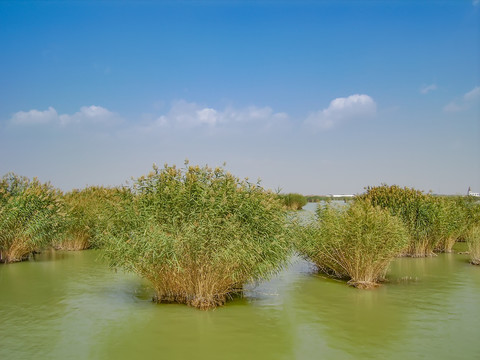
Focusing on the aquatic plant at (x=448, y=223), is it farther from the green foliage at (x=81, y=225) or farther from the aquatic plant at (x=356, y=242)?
the green foliage at (x=81, y=225)

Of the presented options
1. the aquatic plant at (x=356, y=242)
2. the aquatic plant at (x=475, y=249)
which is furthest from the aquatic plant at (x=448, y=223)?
the aquatic plant at (x=356, y=242)

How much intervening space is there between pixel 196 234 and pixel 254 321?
80.8 inches

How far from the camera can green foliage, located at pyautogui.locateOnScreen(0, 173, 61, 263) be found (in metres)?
15.6

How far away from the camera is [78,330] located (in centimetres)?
840

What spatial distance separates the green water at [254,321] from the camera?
735 centimetres

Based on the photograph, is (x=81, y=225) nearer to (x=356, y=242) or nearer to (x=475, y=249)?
(x=356, y=242)

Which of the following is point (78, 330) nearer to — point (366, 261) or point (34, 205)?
point (366, 261)

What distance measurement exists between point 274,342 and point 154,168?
187 inches

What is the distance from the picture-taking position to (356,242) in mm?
11766

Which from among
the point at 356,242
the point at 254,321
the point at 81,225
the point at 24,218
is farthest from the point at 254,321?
the point at 81,225

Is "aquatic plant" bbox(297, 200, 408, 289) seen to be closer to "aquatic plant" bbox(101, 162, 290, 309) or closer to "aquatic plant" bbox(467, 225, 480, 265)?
"aquatic plant" bbox(101, 162, 290, 309)

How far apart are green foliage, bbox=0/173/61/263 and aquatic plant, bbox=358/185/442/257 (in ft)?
39.7

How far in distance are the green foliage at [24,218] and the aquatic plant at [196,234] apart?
23.4 feet

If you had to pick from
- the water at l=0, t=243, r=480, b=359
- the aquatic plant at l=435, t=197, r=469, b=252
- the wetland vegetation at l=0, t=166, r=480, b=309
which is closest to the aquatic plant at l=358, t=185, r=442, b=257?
the aquatic plant at l=435, t=197, r=469, b=252
